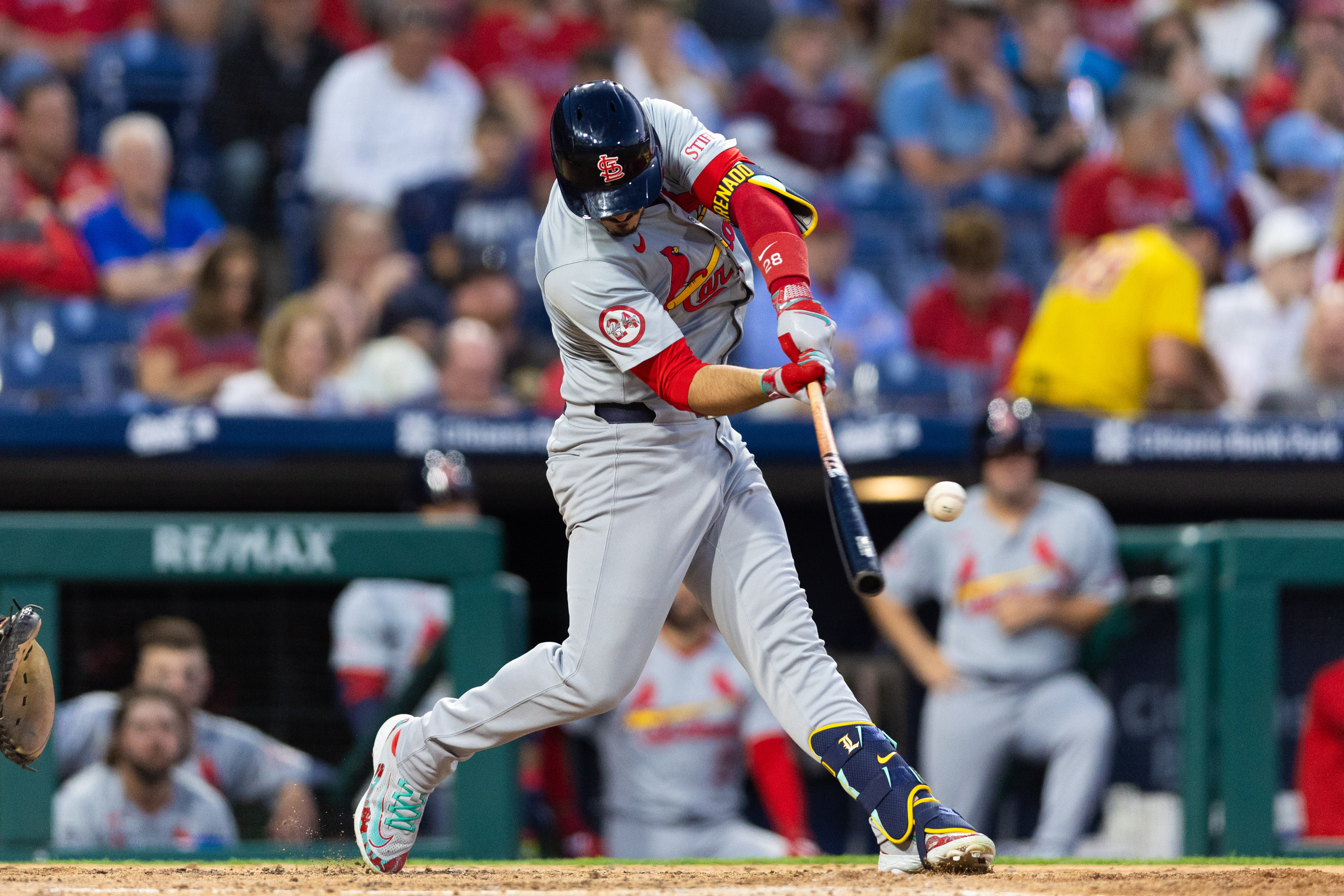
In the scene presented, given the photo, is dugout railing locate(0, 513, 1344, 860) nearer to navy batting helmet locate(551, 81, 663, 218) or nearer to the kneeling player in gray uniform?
the kneeling player in gray uniform

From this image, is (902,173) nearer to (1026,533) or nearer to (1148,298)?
(1148,298)

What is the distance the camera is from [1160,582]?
545 cm

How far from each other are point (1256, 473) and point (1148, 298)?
0.77 meters

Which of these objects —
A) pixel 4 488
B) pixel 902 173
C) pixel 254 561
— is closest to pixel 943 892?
pixel 254 561

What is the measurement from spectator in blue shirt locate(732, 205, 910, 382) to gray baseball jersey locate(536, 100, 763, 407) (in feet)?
9.83

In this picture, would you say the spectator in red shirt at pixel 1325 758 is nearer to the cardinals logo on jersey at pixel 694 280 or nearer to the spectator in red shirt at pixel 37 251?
the cardinals logo on jersey at pixel 694 280

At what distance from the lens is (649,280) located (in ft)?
11.3

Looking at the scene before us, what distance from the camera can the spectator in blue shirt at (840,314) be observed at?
677 centimetres

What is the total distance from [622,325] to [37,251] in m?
4.15

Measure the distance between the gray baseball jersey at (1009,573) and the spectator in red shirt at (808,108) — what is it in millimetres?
3028

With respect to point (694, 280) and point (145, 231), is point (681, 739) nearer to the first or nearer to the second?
point (694, 280)

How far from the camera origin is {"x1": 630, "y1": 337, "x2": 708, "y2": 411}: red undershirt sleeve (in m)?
3.25

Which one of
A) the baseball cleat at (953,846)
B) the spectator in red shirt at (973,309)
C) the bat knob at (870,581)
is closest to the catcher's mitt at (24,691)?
the bat knob at (870,581)

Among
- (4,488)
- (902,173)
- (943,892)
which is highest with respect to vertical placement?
(902,173)
